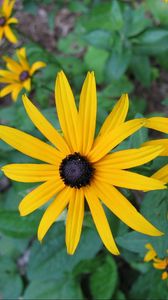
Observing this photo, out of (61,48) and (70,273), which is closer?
(70,273)

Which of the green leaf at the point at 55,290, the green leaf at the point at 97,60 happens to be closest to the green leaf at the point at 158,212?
the green leaf at the point at 55,290

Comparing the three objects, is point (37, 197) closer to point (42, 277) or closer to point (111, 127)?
point (111, 127)

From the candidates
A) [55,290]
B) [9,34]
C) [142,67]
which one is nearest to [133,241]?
[55,290]

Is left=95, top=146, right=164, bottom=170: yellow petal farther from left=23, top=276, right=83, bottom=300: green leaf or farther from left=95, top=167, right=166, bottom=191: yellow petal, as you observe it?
left=23, top=276, right=83, bottom=300: green leaf

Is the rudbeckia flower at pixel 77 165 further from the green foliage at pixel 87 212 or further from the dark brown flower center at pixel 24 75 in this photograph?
the dark brown flower center at pixel 24 75

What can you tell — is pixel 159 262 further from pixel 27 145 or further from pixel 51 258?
pixel 27 145

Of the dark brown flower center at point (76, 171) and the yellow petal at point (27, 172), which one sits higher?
the yellow petal at point (27, 172)

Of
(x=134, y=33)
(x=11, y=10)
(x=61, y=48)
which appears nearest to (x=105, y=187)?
(x=134, y=33)

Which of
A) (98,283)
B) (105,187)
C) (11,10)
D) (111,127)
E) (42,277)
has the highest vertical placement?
(11,10)

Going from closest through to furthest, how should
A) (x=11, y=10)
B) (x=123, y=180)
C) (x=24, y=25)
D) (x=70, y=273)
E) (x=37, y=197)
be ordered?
(x=123, y=180)
(x=37, y=197)
(x=70, y=273)
(x=11, y=10)
(x=24, y=25)
